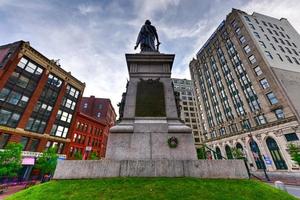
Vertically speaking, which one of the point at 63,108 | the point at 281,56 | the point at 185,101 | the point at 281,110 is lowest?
the point at 281,110

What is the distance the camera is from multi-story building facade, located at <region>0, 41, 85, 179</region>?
26031 mm

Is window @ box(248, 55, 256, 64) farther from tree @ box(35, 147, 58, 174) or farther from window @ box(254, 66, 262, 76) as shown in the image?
tree @ box(35, 147, 58, 174)

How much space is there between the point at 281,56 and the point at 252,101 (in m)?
14.7

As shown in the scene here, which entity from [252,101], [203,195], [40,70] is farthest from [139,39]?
[252,101]

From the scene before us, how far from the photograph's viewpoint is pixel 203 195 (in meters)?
4.02

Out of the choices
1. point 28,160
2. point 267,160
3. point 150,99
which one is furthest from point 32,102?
point 267,160

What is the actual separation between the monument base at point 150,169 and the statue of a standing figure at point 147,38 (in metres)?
8.26

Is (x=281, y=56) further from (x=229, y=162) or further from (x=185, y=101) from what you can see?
(x=185, y=101)

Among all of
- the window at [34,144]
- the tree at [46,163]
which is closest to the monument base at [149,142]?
the tree at [46,163]

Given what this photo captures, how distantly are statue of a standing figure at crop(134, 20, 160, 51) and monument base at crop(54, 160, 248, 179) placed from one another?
A: 8.26 m

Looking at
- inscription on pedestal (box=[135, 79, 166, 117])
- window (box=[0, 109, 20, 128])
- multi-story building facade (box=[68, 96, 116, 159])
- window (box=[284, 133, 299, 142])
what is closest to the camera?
inscription on pedestal (box=[135, 79, 166, 117])

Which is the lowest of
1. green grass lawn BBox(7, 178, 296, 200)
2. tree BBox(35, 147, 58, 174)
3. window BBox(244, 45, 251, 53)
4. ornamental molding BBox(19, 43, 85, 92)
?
green grass lawn BBox(7, 178, 296, 200)

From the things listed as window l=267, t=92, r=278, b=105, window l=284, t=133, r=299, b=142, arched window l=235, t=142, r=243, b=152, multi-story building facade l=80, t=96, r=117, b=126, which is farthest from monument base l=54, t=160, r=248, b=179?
multi-story building facade l=80, t=96, r=117, b=126

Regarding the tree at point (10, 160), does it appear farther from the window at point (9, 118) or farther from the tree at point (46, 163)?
the window at point (9, 118)
